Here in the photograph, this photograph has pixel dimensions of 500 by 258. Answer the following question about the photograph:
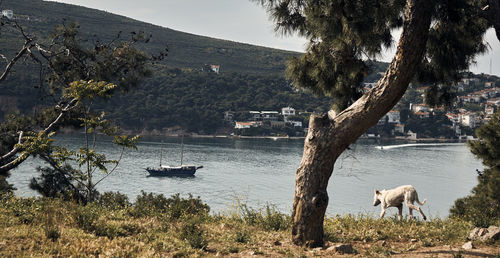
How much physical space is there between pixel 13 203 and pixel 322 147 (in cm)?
563

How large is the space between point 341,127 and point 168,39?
177182mm

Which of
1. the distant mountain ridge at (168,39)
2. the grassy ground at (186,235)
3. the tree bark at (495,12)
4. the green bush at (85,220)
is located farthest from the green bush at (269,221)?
the distant mountain ridge at (168,39)

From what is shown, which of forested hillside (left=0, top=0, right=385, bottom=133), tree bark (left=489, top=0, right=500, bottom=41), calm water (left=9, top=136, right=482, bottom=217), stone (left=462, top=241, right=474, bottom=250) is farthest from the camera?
forested hillside (left=0, top=0, right=385, bottom=133)

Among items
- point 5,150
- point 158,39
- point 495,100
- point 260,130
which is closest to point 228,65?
point 158,39

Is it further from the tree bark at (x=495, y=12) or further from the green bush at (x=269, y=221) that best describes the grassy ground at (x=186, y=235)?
the tree bark at (x=495, y=12)

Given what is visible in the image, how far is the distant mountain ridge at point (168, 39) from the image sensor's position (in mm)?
146000

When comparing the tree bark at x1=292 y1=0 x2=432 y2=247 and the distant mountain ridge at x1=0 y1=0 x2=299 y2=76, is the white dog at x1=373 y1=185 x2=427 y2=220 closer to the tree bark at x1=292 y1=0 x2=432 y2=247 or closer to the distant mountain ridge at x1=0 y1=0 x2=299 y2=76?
the tree bark at x1=292 y1=0 x2=432 y2=247

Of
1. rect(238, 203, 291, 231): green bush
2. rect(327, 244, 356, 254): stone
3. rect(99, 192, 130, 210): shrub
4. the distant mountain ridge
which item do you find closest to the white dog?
rect(238, 203, 291, 231): green bush

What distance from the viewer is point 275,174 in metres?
71.1

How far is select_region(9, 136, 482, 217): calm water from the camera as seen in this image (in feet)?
179

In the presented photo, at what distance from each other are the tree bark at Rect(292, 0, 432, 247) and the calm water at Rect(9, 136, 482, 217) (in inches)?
1297

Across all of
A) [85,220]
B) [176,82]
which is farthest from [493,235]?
[176,82]

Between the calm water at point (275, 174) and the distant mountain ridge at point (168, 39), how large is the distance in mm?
60904

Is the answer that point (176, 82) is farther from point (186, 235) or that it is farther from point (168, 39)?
point (186, 235)
